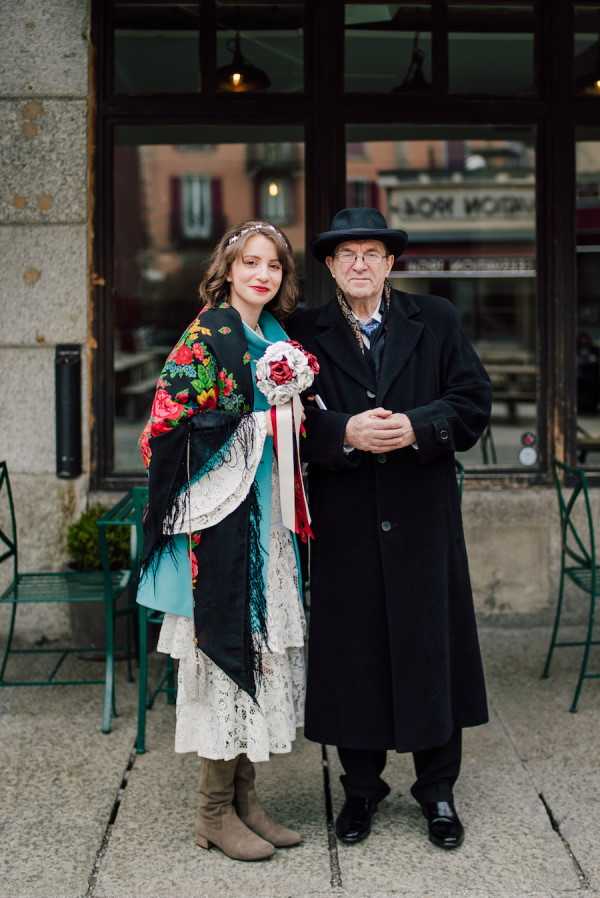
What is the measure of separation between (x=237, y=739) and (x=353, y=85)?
381cm

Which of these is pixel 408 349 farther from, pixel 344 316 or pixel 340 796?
pixel 340 796

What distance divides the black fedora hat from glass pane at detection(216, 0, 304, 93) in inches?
→ 104

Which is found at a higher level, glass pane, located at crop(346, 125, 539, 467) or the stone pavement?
glass pane, located at crop(346, 125, 539, 467)

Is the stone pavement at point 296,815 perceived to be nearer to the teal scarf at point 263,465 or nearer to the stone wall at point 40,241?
the teal scarf at point 263,465

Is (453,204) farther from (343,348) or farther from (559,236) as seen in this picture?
(343,348)

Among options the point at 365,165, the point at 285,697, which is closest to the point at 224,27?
the point at 365,165

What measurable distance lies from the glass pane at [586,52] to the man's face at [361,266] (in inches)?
118

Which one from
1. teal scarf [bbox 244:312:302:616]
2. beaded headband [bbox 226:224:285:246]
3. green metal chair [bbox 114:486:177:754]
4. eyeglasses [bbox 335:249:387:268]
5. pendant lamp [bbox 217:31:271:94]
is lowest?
green metal chair [bbox 114:486:177:754]

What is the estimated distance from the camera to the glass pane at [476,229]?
6.37 meters

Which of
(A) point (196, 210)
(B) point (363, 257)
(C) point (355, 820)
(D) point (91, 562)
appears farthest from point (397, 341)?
(A) point (196, 210)

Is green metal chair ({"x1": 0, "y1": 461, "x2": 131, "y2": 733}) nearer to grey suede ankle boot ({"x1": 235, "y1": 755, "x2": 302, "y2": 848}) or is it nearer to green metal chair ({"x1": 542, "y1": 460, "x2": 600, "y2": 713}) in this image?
grey suede ankle boot ({"x1": 235, "y1": 755, "x2": 302, "y2": 848})

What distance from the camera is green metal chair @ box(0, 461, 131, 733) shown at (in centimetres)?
480

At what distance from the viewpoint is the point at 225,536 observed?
3438mm

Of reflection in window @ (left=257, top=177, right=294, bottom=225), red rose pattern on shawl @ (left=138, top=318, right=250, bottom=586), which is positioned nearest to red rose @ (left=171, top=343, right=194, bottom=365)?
red rose pattern on shawl @ (left=138, top=318, right=250, bottom=586)
